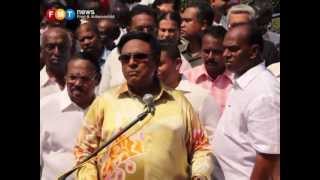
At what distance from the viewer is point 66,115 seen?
3.90m

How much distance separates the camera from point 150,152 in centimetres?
370

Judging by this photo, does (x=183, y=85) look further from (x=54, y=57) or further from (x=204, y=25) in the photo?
(x=54, y=57)

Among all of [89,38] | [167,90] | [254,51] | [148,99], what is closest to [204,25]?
[254,51]

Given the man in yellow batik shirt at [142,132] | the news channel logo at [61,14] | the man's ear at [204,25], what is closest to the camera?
the man in yellow batik shirt at [142,132]

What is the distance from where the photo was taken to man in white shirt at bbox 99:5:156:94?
151 inches

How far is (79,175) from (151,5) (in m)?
1.07

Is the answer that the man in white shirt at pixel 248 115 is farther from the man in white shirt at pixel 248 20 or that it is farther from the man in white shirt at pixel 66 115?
the man in white shirt at pixel 66 115

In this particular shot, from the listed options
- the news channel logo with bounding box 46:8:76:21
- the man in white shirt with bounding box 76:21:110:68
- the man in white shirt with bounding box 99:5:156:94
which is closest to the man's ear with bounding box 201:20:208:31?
the man in white shirt with bounding box 99:5:156:94

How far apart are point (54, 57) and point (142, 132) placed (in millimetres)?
696

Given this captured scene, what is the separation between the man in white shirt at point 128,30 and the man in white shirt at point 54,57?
250mm

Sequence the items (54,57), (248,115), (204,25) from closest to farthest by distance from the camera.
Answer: (248,115) → (204,25) → (54,57)

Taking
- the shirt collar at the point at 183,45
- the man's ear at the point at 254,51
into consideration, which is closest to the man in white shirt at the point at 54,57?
the shirt collar at the point at 183,45

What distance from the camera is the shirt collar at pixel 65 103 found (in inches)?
153
